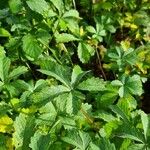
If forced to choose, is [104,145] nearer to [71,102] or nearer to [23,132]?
[71,102]

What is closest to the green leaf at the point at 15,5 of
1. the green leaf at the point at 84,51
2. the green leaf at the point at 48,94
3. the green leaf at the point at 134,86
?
the green leaf at the point at 84,51

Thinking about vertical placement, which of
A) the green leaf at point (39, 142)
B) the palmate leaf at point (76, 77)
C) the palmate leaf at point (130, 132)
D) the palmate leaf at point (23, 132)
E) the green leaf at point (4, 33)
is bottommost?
the palmate leaf at point (130, 132)

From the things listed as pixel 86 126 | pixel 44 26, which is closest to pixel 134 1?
pixel 44 26

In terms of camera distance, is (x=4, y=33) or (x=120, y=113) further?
(x=4, y=33)

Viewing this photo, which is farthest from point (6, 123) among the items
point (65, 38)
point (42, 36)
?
point (65, 38)

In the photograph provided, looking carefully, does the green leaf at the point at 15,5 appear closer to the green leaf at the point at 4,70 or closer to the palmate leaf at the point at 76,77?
the green leaf at the point at 4,70

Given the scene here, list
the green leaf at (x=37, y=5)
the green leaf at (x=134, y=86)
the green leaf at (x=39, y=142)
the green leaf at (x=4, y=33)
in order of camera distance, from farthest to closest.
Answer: the green leaf at (x=4, y=33)
the green leaf at (x=37, y=5)
the green leaf at (x=134, y=86)
the green leaf at (x=39, y=142)

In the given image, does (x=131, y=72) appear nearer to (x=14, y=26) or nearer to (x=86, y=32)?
(x=86, y=32)
